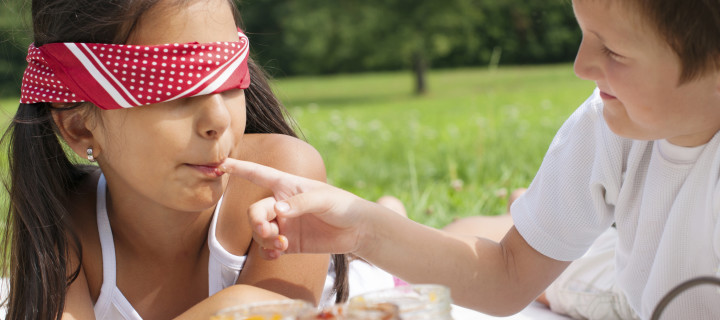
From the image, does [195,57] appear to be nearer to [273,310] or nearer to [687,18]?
[273,310]

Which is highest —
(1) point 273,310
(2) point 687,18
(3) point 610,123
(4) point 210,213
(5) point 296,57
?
(2) point 687,18

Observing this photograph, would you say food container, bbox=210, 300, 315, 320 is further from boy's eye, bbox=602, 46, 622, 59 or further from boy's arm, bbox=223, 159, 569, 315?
boy's eye, bbox=602, 46, 622, 59

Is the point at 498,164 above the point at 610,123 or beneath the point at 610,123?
beneath

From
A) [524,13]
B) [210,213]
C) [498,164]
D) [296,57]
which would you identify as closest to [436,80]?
[524,13]

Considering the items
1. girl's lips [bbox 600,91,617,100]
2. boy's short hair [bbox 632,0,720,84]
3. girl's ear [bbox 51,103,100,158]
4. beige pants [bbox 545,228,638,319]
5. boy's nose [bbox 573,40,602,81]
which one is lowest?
beige pants [bbox 545,228,638,319]

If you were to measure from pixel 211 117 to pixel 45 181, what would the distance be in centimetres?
50

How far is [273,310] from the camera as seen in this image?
1.06m

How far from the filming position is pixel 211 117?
160cm

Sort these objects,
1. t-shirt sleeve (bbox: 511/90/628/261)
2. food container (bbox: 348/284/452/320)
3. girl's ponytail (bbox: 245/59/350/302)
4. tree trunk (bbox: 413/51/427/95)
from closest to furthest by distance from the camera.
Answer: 1. food container (bbox: 348/284/452/320)
2. t-shirt sleeve (bbox: 511/90/628/261)
3. girl's ponytail (bbox: 245/59/350/302)
4. tree trunk (bbox: 413/51/427/95)

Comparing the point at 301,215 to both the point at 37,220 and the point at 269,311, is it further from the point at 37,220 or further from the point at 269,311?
the point at 37,220

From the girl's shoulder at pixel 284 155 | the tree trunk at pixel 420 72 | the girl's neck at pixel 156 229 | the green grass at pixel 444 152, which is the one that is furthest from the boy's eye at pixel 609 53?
the tree trunk at pixel 420 72

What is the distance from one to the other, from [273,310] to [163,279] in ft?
3.08

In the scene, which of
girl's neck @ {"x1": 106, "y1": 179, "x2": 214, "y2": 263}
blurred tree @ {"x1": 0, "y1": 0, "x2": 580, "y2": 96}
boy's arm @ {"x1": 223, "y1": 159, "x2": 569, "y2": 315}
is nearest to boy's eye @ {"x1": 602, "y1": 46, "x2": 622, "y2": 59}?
boy's arm @ {"x1": 223, "y1": 159, "x2": 569, "y2": 315}

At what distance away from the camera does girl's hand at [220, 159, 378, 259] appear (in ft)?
4.54
